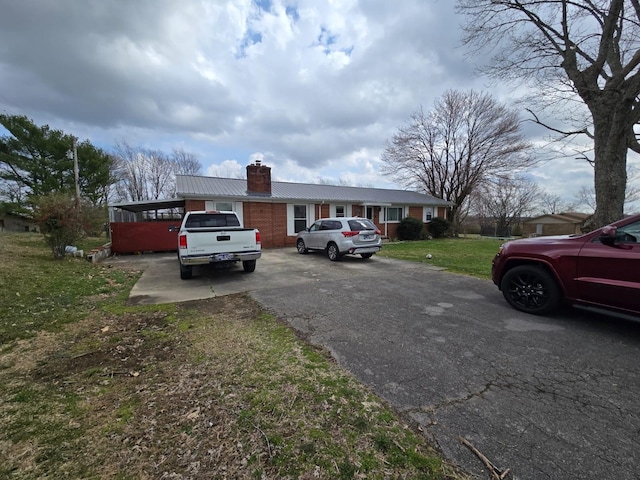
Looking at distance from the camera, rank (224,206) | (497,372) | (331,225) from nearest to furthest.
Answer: (497,372) < (331,225) < (224,206)

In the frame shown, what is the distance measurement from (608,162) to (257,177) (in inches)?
550

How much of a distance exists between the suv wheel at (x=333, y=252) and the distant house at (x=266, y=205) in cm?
565

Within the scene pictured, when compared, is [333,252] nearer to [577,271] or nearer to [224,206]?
[224,206]

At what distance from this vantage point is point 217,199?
13.6m

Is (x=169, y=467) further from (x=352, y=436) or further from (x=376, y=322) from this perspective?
(x=376, y=322)

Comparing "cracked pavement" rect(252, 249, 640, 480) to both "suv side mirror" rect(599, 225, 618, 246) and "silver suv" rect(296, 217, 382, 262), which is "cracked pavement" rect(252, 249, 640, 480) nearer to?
"suv side mirror" rect(599, 225, 618, 246)

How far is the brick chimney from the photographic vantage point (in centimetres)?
1570

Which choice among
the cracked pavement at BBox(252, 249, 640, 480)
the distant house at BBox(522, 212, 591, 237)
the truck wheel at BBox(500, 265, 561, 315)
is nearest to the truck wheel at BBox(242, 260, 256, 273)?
the cracked pavement at BBox(252, 249, 640, 480)

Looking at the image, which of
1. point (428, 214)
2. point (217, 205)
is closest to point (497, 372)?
point (217, 205)

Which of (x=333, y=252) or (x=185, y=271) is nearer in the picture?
(x=185, y=271)

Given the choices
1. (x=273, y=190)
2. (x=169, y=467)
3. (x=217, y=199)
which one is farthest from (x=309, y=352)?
(x=273, y=190)

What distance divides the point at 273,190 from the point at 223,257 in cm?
1083

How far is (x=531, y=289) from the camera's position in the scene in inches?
177

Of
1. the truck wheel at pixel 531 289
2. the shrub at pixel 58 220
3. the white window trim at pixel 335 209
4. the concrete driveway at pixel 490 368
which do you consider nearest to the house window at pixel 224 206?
the shrub at pixel 58 220
